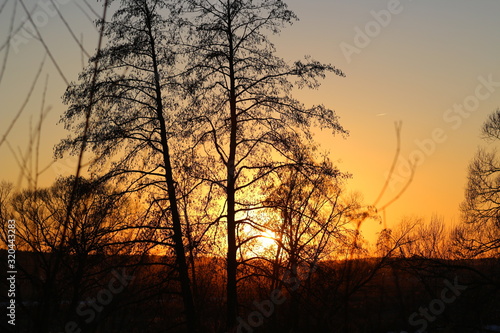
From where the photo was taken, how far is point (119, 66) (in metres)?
10.4

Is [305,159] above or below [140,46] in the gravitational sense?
below

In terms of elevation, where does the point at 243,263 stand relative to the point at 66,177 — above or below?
below

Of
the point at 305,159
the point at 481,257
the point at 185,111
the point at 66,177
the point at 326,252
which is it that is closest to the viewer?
the point at 66,177

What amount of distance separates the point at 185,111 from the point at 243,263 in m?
3.70

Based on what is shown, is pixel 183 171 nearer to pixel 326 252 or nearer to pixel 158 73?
pixel 158 73

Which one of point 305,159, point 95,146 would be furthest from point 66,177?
point 305,159

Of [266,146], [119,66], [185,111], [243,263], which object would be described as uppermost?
[119,66]

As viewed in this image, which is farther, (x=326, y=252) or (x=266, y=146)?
(x=326, y=252)

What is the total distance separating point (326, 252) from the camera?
12.6 meters

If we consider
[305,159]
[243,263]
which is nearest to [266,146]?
[305,159]

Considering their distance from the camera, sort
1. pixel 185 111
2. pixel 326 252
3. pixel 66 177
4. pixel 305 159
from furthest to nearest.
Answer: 1. pixel 326 252
2. pixel 185 111
3. pixel 305 159
4. pixel 66 177

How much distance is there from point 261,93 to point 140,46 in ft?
9.89

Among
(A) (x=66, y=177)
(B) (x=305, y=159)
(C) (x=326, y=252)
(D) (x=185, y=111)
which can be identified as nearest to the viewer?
(A) (x=66, y=177)

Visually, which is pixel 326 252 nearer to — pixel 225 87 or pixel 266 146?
pixel 266 146
